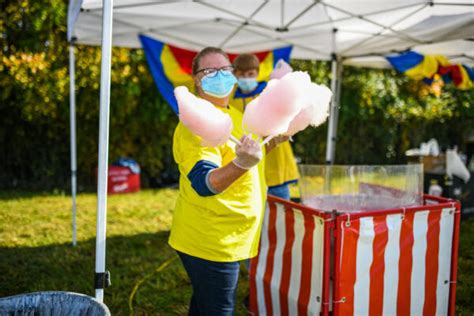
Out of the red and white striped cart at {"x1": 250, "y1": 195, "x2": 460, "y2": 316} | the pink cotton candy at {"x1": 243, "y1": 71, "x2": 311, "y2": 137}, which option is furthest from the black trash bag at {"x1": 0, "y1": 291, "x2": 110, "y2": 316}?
the red and white striped cart at {"x1": 250, "y1": 195, "x2": 460, "y2": 316}

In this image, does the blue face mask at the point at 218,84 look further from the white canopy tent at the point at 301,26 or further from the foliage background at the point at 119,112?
the foliage background at the point at 119,112

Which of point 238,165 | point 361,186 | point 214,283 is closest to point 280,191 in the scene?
point 361,186

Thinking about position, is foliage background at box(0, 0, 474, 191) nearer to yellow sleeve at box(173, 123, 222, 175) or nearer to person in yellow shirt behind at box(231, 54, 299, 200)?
person in yellow shirt behind at box(231, 54, 299, 200)

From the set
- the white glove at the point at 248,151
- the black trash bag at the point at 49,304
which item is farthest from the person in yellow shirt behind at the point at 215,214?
the black trash bag at the point at 49,304

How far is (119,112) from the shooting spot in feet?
20.3

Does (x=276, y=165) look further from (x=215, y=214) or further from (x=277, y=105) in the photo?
(x=277, y=105)

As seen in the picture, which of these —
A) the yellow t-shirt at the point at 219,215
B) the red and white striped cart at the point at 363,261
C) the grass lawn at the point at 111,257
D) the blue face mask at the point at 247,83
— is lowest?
the grass lawn at the point at 111,257

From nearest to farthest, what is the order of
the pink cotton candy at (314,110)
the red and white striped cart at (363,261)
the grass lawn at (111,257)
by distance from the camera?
the pink cotton candy at (314,110) < the red and white striped cart at (363,261) < the grass lawn at (111,257)

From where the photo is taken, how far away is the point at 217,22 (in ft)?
11.8

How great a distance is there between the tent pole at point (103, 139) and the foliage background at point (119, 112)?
4.51 metres

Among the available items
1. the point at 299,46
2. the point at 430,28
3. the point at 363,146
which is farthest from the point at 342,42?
the point at 363,146

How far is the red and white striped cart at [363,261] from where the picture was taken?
74.9 inches

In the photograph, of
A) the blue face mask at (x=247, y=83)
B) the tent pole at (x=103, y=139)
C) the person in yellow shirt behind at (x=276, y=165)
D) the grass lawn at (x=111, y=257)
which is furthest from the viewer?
the grass lawn at (x=111, y=257)

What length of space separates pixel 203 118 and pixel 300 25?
8.98 ft
